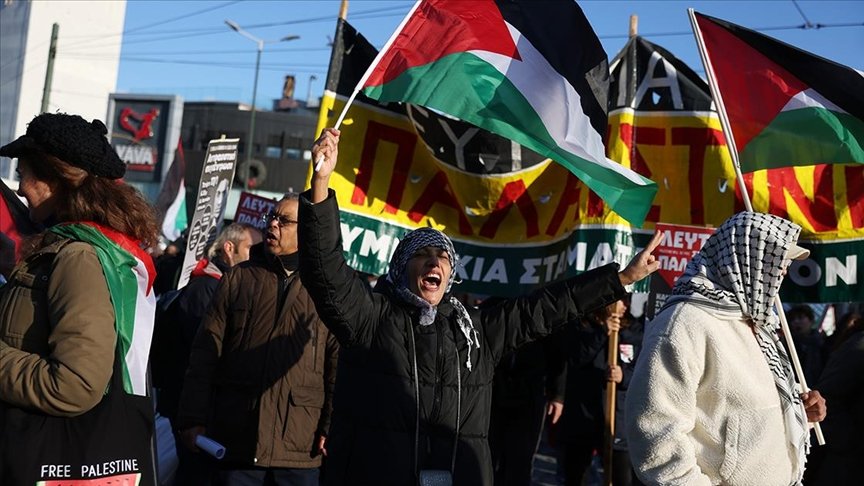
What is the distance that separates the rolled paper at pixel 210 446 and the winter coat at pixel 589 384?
3916 mm

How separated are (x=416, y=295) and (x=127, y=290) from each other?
133 centimetres

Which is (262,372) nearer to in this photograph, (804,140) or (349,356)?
(349,356)

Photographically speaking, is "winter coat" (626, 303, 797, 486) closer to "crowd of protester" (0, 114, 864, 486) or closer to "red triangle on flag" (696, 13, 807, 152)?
"crowd of protester" (0, 114, 864, 486)

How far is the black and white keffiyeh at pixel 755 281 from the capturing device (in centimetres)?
379

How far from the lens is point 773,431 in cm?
365

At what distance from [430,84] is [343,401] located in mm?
1794

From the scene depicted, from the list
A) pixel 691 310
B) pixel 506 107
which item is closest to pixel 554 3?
pixel 506 107

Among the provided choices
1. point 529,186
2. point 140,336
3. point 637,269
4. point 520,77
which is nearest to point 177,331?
point 529,186

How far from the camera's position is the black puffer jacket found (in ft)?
12.6

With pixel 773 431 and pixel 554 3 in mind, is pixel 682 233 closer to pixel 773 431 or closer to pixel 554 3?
pixel 554 3

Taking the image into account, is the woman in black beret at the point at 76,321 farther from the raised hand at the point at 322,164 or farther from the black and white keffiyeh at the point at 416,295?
the black and white keffiyeh at the point at 416,295

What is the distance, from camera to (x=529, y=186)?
685 centimetres

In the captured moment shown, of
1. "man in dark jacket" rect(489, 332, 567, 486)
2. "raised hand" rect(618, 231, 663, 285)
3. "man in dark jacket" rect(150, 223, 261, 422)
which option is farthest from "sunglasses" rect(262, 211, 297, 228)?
"man in dark jacket" rect(489, 332, 567, 486)

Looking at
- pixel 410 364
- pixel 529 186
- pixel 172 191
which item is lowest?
pixel 410 364
